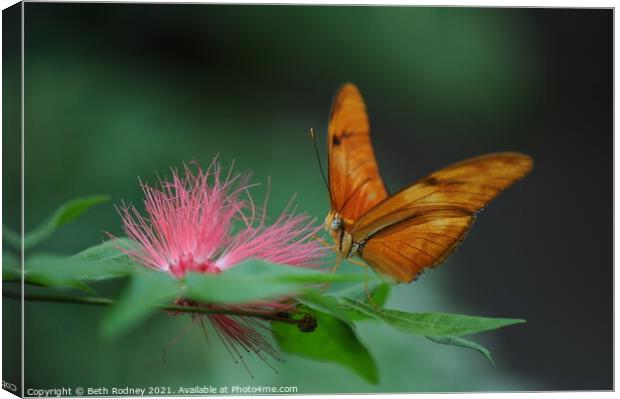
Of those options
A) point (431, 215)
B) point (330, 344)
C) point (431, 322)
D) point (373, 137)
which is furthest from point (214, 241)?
point (373, 137)

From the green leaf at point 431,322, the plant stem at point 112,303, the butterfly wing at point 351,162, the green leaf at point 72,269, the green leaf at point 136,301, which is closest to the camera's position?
the green leaf at point 136,301

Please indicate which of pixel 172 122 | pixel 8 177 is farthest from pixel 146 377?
pixel 172 122

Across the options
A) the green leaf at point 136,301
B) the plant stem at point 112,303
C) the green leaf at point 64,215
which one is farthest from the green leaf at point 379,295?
the green leaf at point 136,301

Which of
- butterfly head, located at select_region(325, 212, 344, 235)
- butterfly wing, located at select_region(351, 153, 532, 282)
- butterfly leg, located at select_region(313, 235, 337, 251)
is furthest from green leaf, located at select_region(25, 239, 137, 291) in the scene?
butterfly wing, located at select_region(351, 153, 532, 282)

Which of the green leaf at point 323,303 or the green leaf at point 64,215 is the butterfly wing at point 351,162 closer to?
the green leaf at point 323,303

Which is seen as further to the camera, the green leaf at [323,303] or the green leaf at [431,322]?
the green leaf at [431,322]

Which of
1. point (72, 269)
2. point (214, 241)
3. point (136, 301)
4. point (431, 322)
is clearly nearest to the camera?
point (136, 301)

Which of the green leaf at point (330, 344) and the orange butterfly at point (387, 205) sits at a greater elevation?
the orange butterfly at point (387, 205)

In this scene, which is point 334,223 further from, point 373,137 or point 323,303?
point 373,137
